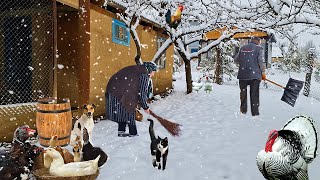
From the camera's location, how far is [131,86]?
5.80m

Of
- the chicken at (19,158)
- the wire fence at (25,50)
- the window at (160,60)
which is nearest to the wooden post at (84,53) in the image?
the wire fence at (25,50)

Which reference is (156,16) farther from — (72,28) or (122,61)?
(72,28)

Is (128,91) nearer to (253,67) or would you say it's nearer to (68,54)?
(68,54)

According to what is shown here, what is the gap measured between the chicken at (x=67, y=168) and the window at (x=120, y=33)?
5.96 m

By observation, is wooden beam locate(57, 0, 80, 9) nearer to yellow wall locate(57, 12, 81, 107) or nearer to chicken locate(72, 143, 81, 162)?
yellow wall locate(57, 12, 81, 107)

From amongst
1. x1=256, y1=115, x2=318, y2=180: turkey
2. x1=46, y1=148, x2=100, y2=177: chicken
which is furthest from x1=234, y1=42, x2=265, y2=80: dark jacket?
x1=46, y1=148, x2=100, y2=177: chicken

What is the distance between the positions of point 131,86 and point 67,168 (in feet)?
8.16

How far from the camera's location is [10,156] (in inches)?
138

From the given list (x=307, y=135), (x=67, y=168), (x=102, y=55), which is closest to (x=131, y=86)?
(x=67, y=168)

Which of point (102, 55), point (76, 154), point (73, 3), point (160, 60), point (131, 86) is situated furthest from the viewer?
point (160, 60)

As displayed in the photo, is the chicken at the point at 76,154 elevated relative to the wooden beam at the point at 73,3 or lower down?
lower down

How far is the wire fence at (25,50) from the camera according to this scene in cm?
717

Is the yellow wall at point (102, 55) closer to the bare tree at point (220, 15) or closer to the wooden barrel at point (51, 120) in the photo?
the bare tree at point (220, 15)

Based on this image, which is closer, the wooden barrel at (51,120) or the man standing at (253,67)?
the wooden barrel at (51,120)
